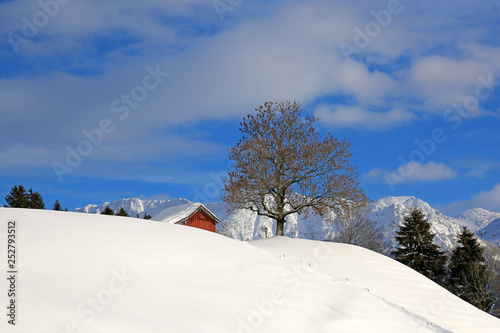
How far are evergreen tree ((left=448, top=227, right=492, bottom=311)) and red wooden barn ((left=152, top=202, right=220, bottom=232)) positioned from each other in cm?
2540

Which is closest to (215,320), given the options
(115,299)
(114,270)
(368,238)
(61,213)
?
(115,299)

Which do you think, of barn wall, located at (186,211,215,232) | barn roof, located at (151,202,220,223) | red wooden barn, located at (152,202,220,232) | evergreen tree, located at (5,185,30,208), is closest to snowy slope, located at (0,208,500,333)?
barn roof, located at (151,202,220,223)

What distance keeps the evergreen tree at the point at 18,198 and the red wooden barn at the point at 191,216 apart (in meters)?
16.4

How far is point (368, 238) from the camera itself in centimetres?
5194

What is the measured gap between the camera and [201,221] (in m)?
48.1

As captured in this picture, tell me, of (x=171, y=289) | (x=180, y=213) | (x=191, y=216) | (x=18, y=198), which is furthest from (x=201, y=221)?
(x=171, y=289)

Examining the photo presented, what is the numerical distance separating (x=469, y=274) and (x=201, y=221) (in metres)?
27.1

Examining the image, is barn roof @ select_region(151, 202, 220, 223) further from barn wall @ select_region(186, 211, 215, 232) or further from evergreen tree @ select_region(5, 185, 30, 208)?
evergreen tree @ select_region(5, 185, 30, 208)

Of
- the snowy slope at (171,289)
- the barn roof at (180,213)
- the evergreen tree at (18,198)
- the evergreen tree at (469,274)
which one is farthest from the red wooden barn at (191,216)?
the snowy slope at (171,289)

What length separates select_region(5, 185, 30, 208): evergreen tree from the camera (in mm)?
51250

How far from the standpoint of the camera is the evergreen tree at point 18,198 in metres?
51.2

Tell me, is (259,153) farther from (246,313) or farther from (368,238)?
(368,238)

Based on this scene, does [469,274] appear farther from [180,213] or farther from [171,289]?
[171,289]

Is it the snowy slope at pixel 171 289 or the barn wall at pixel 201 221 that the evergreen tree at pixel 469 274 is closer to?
the snowy slope at pixel 171 289
